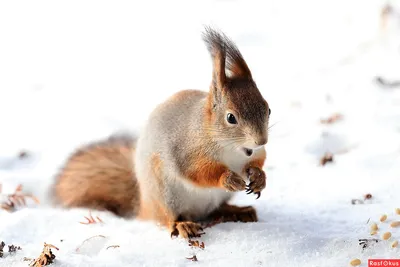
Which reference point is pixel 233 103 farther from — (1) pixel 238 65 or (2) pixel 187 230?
(2) pixel 187 230

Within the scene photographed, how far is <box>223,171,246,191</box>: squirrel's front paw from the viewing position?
2.14 meters

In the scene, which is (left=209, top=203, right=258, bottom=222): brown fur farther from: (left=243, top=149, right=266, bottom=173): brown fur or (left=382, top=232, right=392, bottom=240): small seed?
(left=382, top=232, right=392, bottom=240): small seed

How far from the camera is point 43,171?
9.86 ft

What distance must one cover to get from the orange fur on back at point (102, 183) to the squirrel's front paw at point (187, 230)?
12.5 inches

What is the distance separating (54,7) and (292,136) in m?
2.36

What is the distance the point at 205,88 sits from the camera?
3.82 meters

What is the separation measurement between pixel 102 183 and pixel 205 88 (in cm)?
138

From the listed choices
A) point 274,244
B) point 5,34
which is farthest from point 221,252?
point 5,34

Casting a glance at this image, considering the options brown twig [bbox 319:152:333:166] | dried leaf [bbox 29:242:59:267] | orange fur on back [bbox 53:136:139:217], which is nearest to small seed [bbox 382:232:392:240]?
brown twig [bbox 319:152:333:166]

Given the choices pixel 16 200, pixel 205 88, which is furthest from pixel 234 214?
pixel 205 88

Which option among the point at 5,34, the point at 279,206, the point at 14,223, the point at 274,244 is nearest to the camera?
the point at 274,244

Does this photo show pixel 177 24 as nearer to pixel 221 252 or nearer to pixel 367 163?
pixel 367 163

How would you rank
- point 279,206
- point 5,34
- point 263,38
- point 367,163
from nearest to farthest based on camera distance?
point 279,206 → point 367,163 → point 263,38 → point 5,34

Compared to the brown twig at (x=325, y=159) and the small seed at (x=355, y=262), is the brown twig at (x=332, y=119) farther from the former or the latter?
the small seed at (x=355, y=262)
